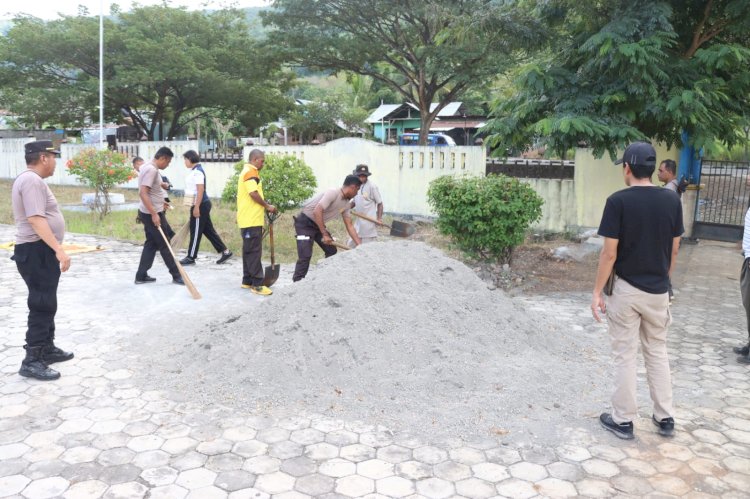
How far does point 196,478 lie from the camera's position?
10.6 ft

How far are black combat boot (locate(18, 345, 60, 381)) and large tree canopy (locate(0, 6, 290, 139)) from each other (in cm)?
1635

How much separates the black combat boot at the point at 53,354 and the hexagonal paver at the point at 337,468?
2.51m

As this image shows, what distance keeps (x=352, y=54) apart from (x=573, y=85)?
12157 mm

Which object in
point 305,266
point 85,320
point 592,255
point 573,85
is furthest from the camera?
point 592,255

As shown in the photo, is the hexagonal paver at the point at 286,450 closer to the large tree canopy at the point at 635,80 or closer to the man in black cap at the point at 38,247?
the man in black cap at the point at 38,247

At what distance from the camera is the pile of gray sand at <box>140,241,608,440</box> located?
405 cm

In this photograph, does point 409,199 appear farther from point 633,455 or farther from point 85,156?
point 633,455

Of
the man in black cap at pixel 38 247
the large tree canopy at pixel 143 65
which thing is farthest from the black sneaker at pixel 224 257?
the large tree canopy at pixel 143 65

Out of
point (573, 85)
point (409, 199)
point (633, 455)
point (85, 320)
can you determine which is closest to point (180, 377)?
point (85, 320)

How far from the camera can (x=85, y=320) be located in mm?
6012

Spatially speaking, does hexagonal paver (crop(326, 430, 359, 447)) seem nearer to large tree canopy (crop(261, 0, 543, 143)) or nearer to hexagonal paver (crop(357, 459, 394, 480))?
hexagonal paver (crop(357, 459, 394, 480))

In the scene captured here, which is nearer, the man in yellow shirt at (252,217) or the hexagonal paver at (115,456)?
the hexagonal paver at (115,456)

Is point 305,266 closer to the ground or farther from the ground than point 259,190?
closer to the ground

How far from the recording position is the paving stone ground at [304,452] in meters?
3.17
